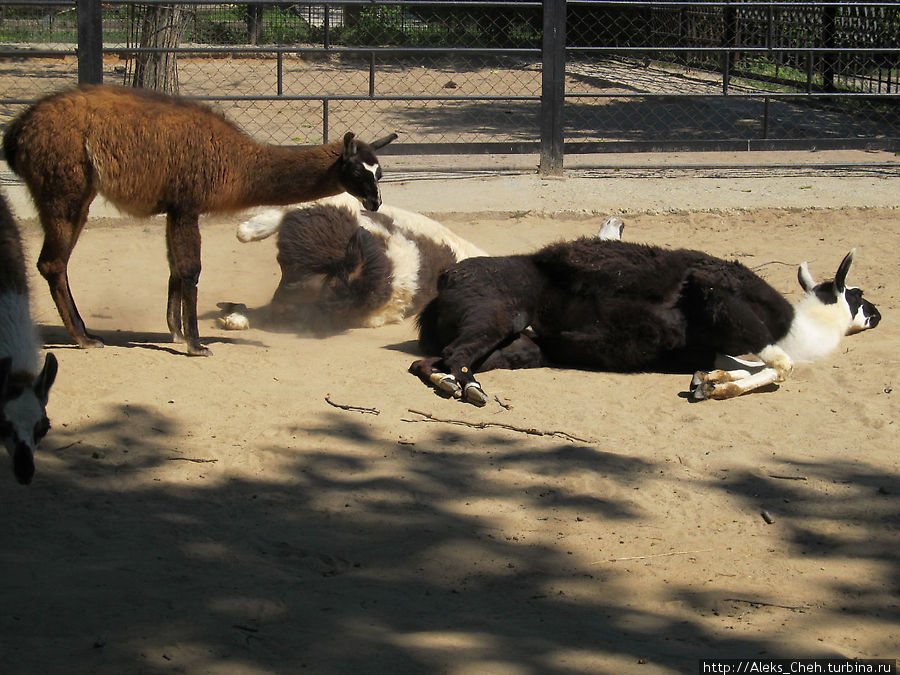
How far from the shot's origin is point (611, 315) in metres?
5.29

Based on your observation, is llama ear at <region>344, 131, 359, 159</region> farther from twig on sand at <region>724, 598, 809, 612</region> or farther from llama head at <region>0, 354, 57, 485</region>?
twig on sand at <region>724, 598, 809, 612</region>

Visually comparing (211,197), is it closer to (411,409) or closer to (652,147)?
(411,409)

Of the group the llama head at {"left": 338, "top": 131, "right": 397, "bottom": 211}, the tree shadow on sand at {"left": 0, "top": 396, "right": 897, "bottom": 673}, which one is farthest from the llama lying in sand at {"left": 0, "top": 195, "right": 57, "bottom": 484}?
the llama head at {"left": 338, "top": 131, "right": 397, "bottom": 211}

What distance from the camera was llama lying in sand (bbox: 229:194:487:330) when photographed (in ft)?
20.3


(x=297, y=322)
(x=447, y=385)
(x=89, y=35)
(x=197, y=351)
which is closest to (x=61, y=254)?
(x=197, y=351)

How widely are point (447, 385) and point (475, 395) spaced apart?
16 cm

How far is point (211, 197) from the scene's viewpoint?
543 cm

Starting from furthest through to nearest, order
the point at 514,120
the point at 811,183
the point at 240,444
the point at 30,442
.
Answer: the point at 514,120 → the point at 811,183 → the point at 240,444 → the point at 30,442

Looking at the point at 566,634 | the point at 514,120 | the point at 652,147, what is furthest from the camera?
the point at 514,120

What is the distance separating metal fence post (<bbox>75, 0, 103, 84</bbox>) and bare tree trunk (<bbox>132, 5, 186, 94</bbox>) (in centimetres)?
147

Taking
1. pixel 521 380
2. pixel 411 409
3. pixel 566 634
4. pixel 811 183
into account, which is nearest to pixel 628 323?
pixel 521 380

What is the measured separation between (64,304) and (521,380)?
95.8 inches

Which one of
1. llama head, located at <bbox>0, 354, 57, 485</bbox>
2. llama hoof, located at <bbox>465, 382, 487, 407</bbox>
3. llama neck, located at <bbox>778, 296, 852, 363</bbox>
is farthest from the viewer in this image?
llama neck, located at <bbox>778, 296, 852, 363</bbox>

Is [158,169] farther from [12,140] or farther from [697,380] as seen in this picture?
[697,380]
